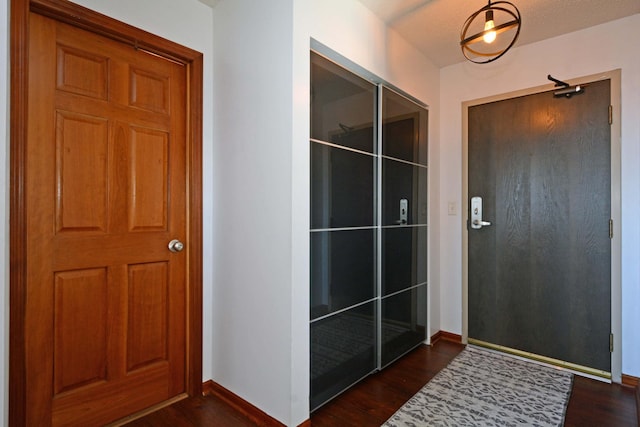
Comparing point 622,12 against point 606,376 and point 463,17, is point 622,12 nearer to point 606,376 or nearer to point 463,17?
point 463,17

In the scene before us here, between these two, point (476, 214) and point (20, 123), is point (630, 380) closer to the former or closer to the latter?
point (476, 214)

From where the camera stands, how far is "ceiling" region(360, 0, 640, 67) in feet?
7.04

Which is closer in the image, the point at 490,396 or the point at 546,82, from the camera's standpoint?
the point at 490,396

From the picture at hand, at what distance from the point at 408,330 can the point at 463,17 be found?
7.76 feet

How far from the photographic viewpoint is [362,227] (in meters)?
2.24

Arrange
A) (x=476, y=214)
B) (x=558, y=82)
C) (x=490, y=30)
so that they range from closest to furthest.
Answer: (x=490, y=30) < (x=558, y=82) < (x=476, y=214)

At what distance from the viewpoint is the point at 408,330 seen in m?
2.71

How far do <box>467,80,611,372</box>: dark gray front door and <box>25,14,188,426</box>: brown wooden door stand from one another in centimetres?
240

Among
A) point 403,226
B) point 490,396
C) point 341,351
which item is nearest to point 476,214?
point 403,226

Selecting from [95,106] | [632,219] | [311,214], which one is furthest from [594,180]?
[95,106]

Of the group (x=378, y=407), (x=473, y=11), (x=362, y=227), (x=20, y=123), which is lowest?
(x=378, y=407)

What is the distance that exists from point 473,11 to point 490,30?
715 millimetres

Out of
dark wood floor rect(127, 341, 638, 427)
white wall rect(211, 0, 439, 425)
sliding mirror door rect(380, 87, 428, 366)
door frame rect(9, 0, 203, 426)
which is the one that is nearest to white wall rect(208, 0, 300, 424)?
white wall rect(211, 0, 439, 425)

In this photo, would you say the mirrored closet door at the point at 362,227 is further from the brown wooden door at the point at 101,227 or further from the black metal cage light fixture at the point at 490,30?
the brown wooden door at the point at 101,227
